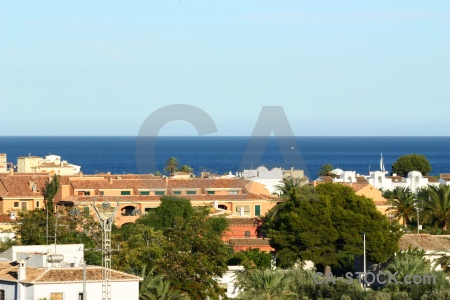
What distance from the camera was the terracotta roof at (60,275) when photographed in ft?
85.4

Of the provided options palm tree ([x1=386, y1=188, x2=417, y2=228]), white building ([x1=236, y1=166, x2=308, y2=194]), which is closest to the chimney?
palm tree ([x1=386, y1=188, x2=417, y2=228])

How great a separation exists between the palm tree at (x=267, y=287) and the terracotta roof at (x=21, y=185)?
33133 millimetres

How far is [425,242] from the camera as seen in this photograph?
4250cm

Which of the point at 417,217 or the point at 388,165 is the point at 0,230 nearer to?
the point at 417,217

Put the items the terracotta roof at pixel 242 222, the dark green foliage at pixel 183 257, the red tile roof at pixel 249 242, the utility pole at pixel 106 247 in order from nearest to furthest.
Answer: the utility pole at pixel 106 247 → the dark green foliage at pixel 183 257 → the red tile roof at pixel 249 242 → the terracotta roof at pixel 242 222

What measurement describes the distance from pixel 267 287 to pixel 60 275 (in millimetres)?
7231

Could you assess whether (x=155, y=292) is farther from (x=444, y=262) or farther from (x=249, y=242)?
(x=249, y=242)

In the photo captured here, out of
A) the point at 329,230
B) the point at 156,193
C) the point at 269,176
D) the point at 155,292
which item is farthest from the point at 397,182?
the point at 155,292

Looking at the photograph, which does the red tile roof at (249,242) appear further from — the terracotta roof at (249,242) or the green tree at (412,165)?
the green tree at (412,165)

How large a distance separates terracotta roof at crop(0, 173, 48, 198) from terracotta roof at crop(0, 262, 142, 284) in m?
36.6

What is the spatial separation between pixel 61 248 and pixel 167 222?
20.1m

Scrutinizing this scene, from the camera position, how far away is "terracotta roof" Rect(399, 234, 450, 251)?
→ 41781 mm

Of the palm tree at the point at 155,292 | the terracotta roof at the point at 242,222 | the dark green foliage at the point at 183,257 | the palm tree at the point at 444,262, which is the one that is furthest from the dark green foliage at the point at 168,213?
the palm tree at the point at 155,292

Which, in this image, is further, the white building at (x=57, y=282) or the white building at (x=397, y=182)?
the white building at (x=397, y=182)
